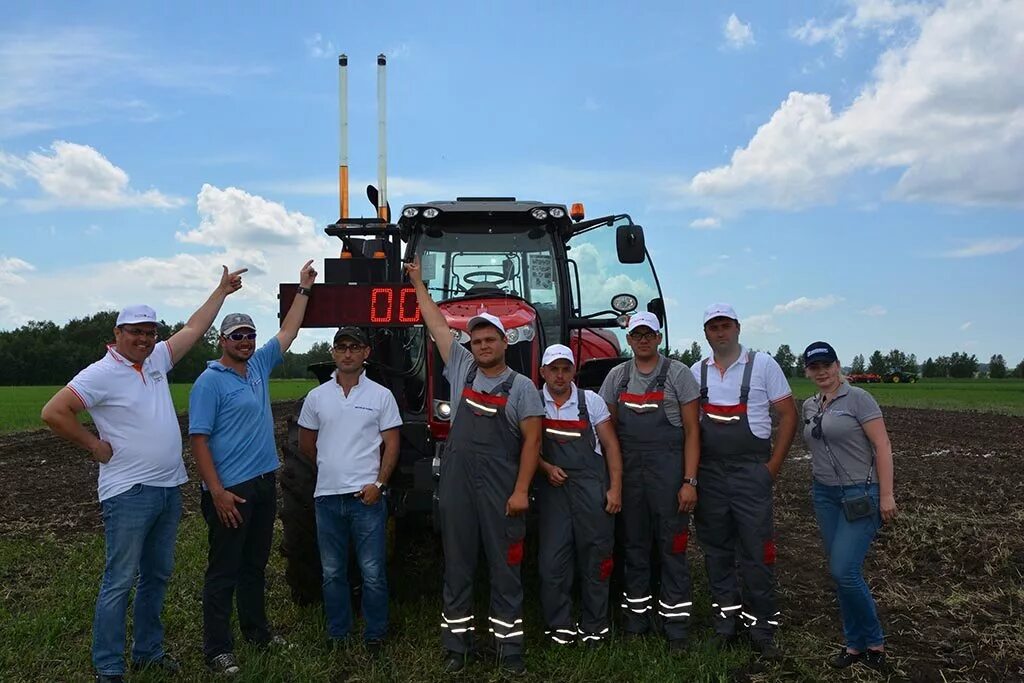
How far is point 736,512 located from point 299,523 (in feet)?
8.19

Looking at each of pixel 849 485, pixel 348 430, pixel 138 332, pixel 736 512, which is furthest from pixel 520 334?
pixel 138 332

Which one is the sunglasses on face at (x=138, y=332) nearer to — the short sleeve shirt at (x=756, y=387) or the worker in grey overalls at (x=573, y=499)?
the worker in grey overalls at (x=573, y=499)

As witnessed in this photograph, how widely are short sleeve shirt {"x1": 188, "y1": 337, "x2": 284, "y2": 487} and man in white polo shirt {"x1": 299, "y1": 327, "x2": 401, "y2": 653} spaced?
29cm

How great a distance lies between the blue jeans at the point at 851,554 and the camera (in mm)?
4242

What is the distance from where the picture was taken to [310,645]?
457 centimetres

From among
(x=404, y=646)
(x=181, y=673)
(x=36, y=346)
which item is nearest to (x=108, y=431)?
(x=181, y=673)

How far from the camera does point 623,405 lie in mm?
4594

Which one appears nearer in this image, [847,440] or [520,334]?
[847,440]

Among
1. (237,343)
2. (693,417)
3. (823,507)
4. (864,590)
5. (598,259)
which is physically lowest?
(864,590)

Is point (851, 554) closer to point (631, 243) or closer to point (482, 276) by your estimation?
point (631, 243)

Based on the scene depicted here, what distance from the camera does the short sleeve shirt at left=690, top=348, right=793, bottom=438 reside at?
176 inches

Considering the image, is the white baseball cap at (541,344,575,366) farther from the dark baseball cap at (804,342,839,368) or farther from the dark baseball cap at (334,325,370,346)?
the dark baseball cap at (804,342,839,368)

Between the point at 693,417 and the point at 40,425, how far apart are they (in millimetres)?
20012

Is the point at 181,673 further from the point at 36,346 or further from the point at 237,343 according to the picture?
the point at 36,346
